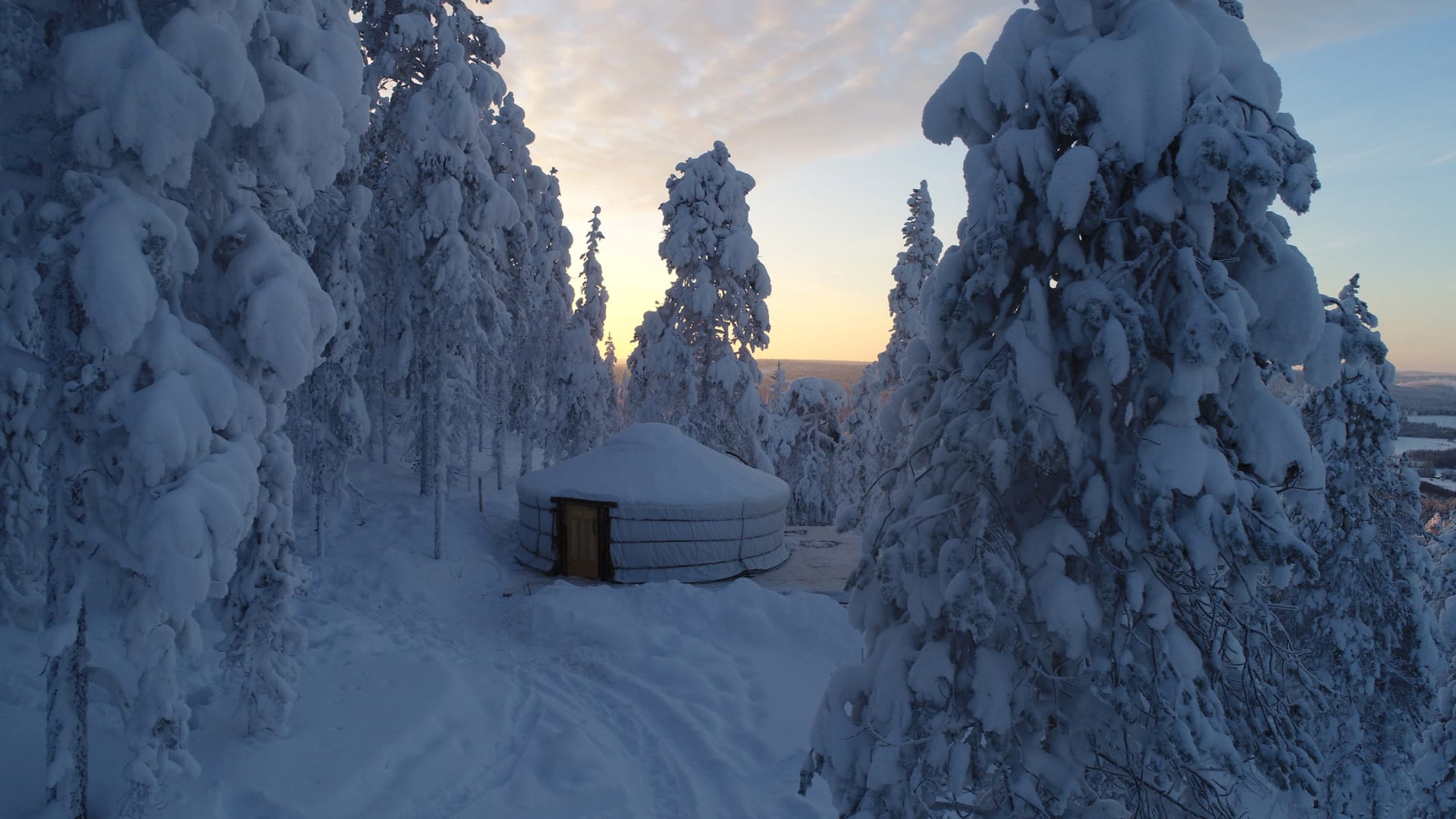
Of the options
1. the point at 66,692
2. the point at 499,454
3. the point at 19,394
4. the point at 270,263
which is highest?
the point at 270,263

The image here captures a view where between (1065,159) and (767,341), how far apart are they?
58.8ft

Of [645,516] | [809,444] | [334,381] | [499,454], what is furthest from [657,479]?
[809,444]

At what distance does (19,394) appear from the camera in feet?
19.7

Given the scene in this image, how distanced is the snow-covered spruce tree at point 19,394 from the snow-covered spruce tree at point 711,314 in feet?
49.9

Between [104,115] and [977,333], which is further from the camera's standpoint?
[104,115]

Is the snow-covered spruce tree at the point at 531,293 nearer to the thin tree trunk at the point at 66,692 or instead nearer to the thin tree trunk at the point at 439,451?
the thin tree trunk at the point at 439,451

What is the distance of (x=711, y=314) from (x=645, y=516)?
288 inches

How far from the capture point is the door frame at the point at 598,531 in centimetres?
1600

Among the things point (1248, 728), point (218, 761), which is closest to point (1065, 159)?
point (1248, 728)

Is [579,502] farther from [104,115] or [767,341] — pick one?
[104,115]

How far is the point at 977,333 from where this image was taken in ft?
13.8

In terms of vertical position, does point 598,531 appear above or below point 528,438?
below

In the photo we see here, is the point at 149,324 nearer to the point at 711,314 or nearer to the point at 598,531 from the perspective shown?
the point at 598,531

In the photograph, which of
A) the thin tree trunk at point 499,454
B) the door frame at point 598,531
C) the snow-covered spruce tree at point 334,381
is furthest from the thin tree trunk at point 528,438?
the snow-covered spruce tree at point 334,381
